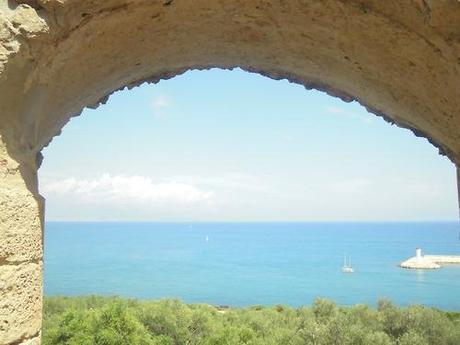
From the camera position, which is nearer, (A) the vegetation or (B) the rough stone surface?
→ (B) the rough stone surface

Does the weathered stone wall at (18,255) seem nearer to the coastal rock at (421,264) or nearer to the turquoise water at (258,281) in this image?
the turquoise water at (258,281)

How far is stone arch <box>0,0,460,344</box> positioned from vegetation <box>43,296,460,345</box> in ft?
48.0

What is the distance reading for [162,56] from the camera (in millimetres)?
2979

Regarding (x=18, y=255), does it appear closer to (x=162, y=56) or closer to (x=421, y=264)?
(x=162, y=56)

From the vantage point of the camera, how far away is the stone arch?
2117mm

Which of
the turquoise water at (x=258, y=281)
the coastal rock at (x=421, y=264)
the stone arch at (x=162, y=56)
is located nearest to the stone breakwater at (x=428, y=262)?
the coastal rock at (x=421, y=264)

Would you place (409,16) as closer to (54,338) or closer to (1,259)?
(1,259)

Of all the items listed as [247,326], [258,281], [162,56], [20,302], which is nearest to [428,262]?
[258,281]

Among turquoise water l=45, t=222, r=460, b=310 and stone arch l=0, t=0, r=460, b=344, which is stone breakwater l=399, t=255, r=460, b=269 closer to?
turquoise water l=45, t=222, r=460, b=310

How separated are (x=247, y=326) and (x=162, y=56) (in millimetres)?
18369

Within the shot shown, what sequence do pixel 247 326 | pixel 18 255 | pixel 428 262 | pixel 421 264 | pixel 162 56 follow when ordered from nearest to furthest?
1. pixel 18 255
2. pixel 162 56
3. pixel 247 326
4. pixel 421 264
5. pixel 428 262

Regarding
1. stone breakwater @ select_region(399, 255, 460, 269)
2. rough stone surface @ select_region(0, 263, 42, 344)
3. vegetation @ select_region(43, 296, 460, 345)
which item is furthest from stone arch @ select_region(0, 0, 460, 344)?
stone breakwater @ select_region(399, 255, 460, 269)

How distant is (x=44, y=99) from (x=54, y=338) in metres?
16.2

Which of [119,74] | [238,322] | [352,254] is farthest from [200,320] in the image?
[352,254]
